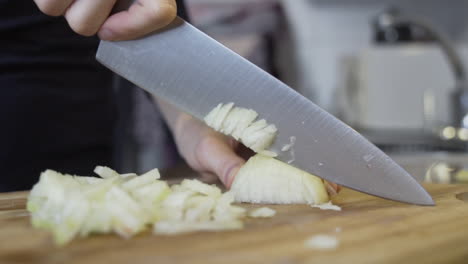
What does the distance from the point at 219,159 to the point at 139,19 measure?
0.27m

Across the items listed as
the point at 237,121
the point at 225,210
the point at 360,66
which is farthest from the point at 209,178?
the point at 360,66

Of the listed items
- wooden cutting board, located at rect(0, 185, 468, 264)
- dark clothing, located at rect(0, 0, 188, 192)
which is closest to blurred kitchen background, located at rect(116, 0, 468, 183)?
dark clothing, located at rect(0, 0, 188, 192)

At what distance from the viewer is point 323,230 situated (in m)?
0.75

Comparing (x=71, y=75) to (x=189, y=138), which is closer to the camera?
(x=189, y=138)

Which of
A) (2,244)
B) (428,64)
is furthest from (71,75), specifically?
(428,64)

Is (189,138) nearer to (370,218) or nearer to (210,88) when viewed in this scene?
(210,88)

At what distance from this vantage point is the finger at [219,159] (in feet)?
3.26

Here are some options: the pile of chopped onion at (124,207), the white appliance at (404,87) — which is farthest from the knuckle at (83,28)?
the white appliance at (404,87)

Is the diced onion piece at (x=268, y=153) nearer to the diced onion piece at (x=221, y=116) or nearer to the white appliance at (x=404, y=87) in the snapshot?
the diced onion piece at (x=221, y=116)

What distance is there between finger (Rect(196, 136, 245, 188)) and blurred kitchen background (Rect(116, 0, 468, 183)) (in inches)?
18.8

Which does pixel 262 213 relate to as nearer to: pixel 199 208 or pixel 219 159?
pixel 199 208

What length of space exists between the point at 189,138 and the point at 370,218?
0.41 metres

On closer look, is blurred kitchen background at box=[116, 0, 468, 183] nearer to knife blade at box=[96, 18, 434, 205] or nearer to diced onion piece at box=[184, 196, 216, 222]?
knife blade at box=[96, 18, 434, 205]

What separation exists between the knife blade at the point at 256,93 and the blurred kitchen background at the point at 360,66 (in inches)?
21.5
